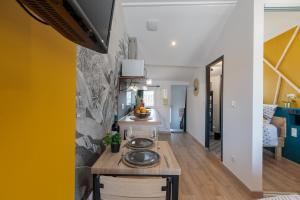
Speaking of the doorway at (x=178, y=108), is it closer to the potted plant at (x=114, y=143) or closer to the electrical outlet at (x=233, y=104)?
the electrical outlet at (x=233, y=104)

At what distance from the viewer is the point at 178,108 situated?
264 inches

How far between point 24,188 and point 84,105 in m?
0.71

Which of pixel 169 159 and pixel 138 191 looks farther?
pixel 169 159

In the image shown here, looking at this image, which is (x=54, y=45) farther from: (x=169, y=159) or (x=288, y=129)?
(x=288, y=129)

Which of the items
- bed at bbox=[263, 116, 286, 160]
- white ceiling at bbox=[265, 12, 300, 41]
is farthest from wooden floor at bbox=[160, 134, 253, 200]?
white ceiling at bbox=[265, 12, 300, 41]

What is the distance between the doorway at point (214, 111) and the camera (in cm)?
430

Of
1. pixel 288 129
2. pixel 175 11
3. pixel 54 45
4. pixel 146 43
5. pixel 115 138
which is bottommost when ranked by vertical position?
pixel 288 129

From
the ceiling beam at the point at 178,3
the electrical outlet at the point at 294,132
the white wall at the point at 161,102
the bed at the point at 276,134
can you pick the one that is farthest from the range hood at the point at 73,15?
the white wall at the point at 161,102

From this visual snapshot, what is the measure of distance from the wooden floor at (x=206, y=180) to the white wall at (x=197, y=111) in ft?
2.83

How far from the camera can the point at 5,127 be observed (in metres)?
0.56

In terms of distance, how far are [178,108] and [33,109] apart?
6.24 m

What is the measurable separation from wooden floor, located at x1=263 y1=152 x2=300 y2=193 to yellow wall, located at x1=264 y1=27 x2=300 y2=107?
1290mm

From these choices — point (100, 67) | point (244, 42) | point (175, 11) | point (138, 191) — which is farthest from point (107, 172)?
point (175, 11)

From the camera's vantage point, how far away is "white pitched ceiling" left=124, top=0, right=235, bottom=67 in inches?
113
